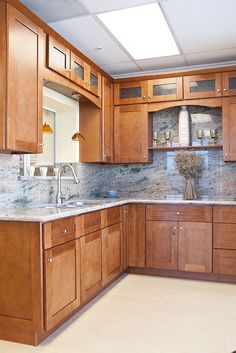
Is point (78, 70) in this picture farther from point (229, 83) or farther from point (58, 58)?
point (229, 83)

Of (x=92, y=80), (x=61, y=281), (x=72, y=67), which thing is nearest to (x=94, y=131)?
(x=92, y=80)

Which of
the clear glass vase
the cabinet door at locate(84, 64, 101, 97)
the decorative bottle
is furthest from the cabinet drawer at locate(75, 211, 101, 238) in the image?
the decorative bottle

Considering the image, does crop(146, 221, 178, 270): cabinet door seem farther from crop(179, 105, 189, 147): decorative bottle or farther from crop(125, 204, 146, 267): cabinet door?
crop(179, 105, 189, 147): decorative bottle

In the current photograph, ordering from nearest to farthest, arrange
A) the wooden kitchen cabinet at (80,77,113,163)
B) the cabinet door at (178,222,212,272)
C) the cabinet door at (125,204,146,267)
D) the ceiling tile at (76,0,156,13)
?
1. the ceiling tile at (76,0,156,13)
2. the cabinet door at (178,222,212,272)
3. the cabinet door at (125,204,146,267)
4. the wooden kitchen cabinet at (80,77,113,163)

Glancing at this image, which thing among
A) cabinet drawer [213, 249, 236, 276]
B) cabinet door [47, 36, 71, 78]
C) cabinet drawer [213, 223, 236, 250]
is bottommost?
cabinet drawer [213, 249, 236, 276]

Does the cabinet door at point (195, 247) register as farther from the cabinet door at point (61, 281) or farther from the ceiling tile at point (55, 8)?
the ceiling tile at point (55, 8)

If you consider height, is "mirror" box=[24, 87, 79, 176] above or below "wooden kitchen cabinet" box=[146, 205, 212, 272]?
above

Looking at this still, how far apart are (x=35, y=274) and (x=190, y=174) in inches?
95.7

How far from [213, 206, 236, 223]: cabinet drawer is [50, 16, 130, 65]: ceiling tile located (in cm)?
203

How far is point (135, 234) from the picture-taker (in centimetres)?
384

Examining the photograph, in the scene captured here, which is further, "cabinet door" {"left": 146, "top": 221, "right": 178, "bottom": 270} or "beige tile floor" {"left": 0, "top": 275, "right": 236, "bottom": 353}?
"cabinet door" {"left": 146, "top": 221, "right": 178, "bottom": 270}

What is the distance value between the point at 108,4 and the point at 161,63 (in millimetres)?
1489

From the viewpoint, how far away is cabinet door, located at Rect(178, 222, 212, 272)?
11.7ft

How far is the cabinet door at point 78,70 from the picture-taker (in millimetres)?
3131
